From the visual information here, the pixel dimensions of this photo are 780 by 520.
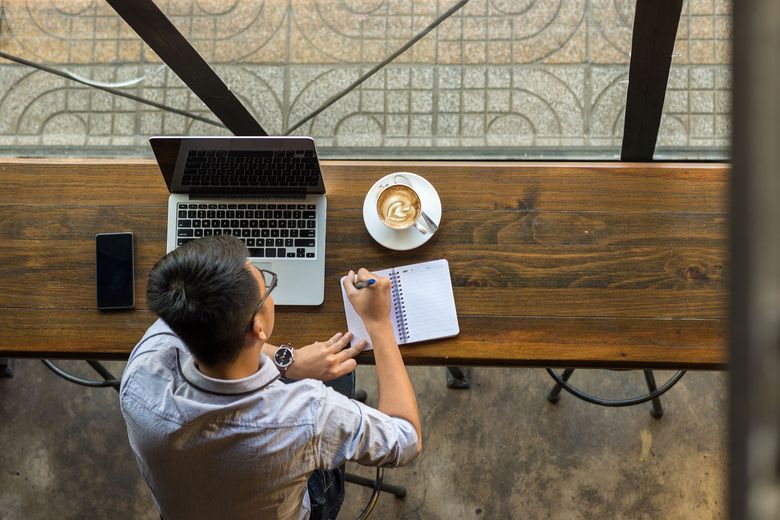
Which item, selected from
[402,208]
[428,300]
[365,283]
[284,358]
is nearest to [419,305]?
[428,300]

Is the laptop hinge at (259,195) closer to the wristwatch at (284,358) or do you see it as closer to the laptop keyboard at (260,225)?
the laptop keyboard at (260,225)

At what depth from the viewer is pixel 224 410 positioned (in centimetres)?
136

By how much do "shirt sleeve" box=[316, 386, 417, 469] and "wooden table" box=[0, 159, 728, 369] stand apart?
0.74 feet

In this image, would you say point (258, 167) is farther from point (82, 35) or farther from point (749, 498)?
point (82, 35)

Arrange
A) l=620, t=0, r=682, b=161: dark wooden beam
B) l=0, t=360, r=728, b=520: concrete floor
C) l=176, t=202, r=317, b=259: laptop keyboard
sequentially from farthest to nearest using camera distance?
1. l=0, t=360, r=728, b=520: concrete floor
2. l=176, t=202, r=317, b=259: laptop keyboard
3. l=620, t=0, r=682, b=161: dark wooden beam

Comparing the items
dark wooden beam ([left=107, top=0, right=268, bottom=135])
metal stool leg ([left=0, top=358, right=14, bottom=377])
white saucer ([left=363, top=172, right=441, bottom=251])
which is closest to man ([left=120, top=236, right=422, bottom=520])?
white saucer ([left=363, top=172, right=441, bottom=251])

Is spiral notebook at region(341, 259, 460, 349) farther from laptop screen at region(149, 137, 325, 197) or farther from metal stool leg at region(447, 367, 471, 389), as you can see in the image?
metal stool leg at region(447, 367, 471, 389)

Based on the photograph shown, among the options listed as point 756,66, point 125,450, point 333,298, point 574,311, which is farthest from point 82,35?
point 756,66

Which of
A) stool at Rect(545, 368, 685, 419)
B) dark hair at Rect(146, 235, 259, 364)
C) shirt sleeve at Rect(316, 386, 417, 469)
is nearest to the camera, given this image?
dark hair at Rect(146, 235, 259, 364)

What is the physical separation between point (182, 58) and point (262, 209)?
1.41 ft

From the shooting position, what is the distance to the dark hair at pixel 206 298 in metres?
1.30

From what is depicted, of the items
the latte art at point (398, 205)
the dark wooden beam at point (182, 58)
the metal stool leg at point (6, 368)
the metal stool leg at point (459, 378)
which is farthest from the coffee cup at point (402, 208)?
the metal stool leg at point (6, 368)

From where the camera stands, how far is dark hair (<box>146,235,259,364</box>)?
4.27ft

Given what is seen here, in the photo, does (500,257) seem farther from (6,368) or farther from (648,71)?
(6,368)
